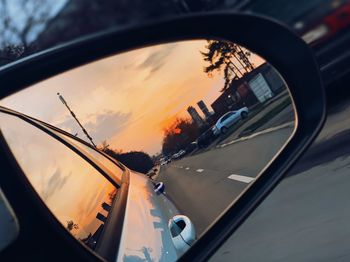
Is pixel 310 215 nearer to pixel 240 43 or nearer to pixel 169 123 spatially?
pixel 240 43

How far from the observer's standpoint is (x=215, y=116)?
5.39 feet

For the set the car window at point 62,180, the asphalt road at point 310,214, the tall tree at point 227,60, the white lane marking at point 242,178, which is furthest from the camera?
the asphalt road at point 310,214

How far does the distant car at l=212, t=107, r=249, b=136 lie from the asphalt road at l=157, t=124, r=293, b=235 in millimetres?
64

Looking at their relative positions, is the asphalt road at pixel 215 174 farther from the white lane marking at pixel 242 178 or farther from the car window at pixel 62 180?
the car window at pixel 62 180

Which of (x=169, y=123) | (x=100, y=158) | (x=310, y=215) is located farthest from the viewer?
(x=310, y=215)

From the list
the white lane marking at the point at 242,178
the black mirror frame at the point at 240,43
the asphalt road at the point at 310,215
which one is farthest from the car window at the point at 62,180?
the asphalt road at the point at 310,215

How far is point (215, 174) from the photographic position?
1.76 metres

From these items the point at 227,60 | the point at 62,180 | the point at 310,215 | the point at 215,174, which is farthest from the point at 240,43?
the point at 310,215

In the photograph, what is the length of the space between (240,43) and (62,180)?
75 cm

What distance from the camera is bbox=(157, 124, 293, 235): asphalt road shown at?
5.23ft

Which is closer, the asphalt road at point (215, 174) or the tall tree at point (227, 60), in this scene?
the asphalt road at point (215, 174)

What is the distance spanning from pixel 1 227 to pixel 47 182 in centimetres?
27

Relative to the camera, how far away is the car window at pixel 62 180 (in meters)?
1.47

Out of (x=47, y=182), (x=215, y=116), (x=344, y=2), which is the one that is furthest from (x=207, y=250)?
(x=344, y=2)
